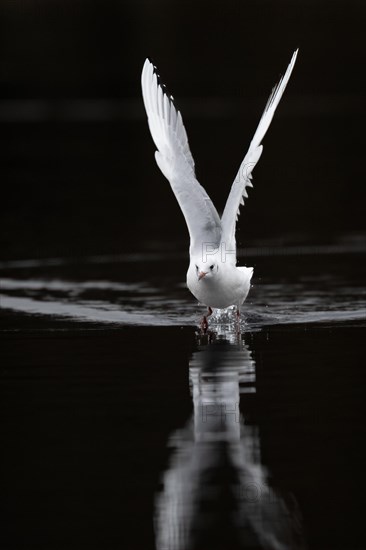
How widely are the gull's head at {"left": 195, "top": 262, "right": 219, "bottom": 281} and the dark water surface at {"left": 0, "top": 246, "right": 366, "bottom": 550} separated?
519 millimetres

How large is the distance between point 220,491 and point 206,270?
13.4 ft

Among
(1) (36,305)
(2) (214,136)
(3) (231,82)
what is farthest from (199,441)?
(3) (231,82)

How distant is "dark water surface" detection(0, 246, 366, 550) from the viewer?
6.70 meters

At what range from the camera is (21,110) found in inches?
1875

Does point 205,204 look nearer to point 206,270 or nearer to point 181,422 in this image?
point 206,270

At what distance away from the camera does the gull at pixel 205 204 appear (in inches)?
444

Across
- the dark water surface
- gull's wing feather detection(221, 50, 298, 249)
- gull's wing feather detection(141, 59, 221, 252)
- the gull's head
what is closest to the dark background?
gull's wing feather detection(141, 59, 221, 252)

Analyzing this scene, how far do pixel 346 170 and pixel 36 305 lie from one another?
46.9 ft

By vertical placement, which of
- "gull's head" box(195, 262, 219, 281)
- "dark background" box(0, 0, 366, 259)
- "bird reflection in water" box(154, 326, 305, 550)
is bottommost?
"bird reflection in water" box(154, 326, 305, 550)

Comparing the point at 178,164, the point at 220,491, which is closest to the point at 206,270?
the point at 178,164

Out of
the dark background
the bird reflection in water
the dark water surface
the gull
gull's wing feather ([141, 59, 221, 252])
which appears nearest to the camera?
the bird reflection in water

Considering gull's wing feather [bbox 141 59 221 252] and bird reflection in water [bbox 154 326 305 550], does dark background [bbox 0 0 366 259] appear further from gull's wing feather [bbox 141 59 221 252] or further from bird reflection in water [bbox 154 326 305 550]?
bird reflection in water [bbox 154 326 305 550]

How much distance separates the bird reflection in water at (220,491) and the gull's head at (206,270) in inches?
73.3

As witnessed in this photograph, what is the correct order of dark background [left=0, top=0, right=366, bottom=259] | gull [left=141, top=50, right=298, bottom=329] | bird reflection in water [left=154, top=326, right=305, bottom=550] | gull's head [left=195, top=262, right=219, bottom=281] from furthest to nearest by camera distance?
dark background [left=0, top=0, right=366, bottom=259] < gull [left=141, top=50, right=298, bottom=329] < gull's head [left=195, top=262, right=219, bottom=281] < bird reflection in water [left=154, top=326, right=305, bottom=550]
